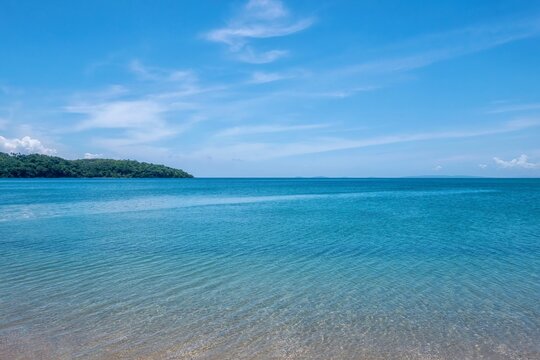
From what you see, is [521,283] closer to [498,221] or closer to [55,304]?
[55,304]

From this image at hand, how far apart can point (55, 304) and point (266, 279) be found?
5651 mm

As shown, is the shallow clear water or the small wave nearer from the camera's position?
the shallow clear water

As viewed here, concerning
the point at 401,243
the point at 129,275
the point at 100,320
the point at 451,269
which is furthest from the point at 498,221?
the point at 100,320

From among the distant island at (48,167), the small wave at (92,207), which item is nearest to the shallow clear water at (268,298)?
the small wave at (92,207)

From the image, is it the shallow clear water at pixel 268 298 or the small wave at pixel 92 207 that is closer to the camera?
the shallow clear water at pixel 268 298

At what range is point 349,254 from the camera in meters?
16.1

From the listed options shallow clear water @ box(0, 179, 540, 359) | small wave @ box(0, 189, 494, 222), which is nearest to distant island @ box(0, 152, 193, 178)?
small wave @ box(0, 189, 494, 222)

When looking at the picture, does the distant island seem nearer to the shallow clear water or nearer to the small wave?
the small wave

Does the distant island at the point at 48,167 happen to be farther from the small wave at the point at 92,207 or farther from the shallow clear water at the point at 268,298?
the shallow clear water at the point at 268,298

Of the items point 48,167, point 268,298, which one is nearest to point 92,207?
point 268,298

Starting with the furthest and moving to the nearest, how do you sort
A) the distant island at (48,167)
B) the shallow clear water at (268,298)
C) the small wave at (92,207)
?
the distant island at (48,167) < the small wave at (92,207) < the shallow clear water at (268,298)

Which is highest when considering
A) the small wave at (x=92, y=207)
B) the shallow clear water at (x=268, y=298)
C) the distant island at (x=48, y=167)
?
the distant island at (x=48, y=167)

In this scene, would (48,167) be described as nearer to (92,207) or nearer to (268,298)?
(92,207)

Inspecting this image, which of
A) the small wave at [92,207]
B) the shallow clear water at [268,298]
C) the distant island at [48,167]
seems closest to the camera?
the shallow clear water at [268,298]
